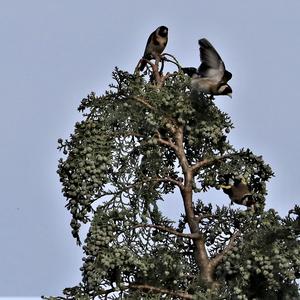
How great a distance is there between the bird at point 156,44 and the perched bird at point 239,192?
1.88 m

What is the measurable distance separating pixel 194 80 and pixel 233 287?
2.65 metres

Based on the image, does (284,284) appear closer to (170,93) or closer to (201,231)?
(201,231)

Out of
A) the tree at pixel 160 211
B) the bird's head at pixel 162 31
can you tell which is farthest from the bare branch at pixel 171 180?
the bird's head at pixel 162 31

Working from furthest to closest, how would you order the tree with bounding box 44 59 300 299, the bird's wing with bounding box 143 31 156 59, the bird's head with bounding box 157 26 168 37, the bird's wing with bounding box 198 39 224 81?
the bird's head with bounding box 157 26 168 37 → the bird's wing with bounding box 143 31 156 59 → the bird's wing with bounding box 198 39 224 81 → the tree with bounding box 44 59 300 299

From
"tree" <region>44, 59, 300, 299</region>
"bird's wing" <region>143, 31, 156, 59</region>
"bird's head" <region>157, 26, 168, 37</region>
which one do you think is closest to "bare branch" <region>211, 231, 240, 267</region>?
"tree" <region>44, 59, 300, 299</region>

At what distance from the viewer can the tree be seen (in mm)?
9672

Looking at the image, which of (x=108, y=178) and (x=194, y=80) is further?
(x=194, y=80)

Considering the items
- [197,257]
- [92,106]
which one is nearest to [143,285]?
[197,257]

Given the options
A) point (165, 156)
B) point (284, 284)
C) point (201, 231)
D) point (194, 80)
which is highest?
point (194, 80)

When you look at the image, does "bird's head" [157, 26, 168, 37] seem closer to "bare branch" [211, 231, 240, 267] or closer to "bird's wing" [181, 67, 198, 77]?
"bird's wing" [181, 67, 198, 77]

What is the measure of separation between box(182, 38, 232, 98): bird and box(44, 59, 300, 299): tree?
49 cm

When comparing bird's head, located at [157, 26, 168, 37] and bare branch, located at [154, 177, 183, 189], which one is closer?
bare branch, located at [154, 177, 183, 189]

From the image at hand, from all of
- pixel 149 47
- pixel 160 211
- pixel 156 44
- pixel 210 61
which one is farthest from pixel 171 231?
pixel 156 44

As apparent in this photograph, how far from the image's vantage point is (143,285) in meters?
9.95
